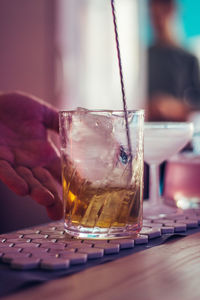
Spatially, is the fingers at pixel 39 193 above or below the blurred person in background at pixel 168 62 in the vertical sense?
below

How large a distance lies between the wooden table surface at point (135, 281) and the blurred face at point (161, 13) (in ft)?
12.0

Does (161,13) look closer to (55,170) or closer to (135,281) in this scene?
(55,170)

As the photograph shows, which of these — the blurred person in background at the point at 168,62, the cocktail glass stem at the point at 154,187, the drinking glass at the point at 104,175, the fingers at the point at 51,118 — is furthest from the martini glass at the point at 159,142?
the blurred person in background at the point at 168,62

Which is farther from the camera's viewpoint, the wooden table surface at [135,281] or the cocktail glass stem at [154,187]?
the cocktail glass stem at [154,187]

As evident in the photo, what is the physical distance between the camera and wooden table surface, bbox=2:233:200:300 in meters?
0.47

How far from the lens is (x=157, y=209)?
98 centimetres

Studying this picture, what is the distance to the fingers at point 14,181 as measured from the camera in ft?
2.61

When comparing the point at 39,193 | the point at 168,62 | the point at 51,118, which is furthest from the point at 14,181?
the point at 168,62

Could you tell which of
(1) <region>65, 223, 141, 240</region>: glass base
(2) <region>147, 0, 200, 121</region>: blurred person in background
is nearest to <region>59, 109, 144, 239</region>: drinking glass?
(1) <region>65, 223, 141, 240</region>: glass base

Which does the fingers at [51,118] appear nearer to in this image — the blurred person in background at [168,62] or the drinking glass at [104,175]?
the drinking glass at [104,175]

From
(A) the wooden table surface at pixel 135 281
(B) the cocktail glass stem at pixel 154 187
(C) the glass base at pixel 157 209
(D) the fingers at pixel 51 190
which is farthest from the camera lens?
(B) the cocktail glass stem at pixel 154 187

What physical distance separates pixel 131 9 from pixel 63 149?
597 centimetres

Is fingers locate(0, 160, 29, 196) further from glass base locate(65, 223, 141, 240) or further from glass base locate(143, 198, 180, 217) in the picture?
glass base locate(143, 198, 180, 217)

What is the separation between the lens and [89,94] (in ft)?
18.1
